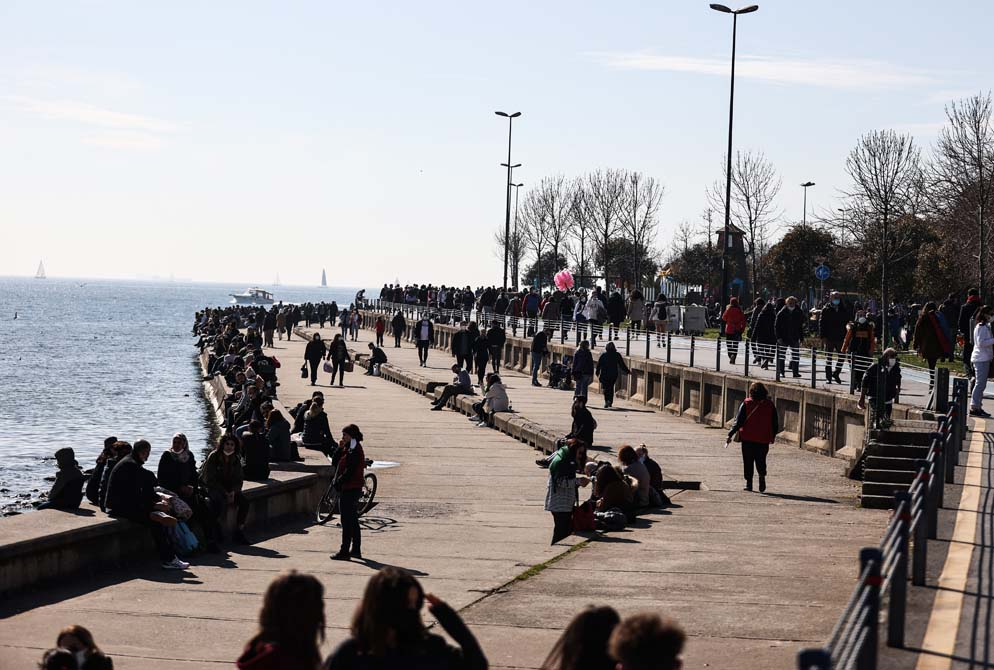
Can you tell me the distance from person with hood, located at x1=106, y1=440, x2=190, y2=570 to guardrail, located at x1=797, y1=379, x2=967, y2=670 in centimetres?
746

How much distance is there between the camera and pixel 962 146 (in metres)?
43.3

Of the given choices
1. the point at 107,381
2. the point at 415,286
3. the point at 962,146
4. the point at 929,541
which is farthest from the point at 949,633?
the point at 415,286

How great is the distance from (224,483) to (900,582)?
9382 mm

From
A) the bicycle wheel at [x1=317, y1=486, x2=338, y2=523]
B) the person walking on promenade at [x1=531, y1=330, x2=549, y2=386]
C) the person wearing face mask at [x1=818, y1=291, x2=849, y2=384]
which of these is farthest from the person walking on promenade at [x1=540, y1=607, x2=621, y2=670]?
the person walking on promenade at [x1=531, y1=330, x2=549, y2=386]

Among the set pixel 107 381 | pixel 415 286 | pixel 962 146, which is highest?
pixel 962 146

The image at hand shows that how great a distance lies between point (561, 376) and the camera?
41.9m

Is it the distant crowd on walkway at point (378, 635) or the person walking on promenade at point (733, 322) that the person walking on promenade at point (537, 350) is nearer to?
the person walking on promenade at point (733, 322)

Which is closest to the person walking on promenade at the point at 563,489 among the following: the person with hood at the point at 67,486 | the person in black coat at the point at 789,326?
the person with hood at the point at 67,486

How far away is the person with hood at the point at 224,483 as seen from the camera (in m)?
15.5

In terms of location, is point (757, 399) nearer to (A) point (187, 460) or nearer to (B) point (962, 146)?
(A) point (187, 460)

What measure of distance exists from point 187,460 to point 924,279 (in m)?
41.9

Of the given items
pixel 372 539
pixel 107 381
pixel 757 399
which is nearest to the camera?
pixel 372 539

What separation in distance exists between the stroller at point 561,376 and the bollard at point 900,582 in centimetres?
3273

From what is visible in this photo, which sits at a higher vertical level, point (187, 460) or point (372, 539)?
point (187, 460)
